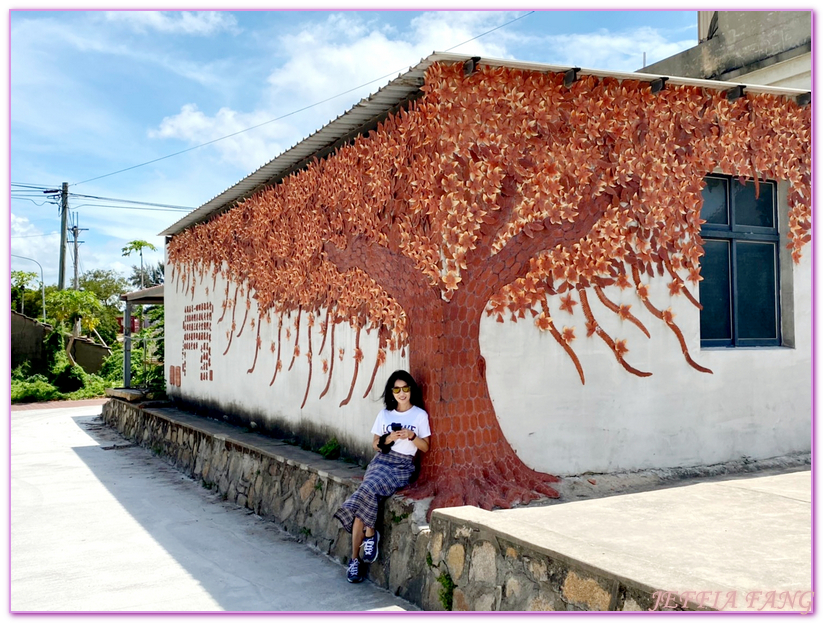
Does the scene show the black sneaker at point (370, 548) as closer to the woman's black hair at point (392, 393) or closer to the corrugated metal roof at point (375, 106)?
the woman's black hair at point (392, 393)

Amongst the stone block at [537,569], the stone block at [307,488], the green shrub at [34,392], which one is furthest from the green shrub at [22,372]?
A: the stone block at [537,569]

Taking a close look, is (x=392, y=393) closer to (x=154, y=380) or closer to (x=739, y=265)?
(x=739, y=265)

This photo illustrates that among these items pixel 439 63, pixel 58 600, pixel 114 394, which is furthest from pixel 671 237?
pixel 114 394

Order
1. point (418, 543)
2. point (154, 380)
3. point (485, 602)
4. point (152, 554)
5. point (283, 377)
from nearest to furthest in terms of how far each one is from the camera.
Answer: point (485, 602) → point (418, 543) → point (152, 554) → point (283, 377) → point (154, 380)

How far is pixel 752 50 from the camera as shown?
33.3ft

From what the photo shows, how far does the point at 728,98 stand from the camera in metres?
6.87

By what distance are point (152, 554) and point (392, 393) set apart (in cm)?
273

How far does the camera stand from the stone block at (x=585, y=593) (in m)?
3.73

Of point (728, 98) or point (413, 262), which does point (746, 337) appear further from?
point (413, 262)

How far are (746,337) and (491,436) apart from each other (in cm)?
305

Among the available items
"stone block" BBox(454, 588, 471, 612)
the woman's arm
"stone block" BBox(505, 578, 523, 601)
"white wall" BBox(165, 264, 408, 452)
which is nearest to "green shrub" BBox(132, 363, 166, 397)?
"white wall" BBox(165, 264, 408, 452)

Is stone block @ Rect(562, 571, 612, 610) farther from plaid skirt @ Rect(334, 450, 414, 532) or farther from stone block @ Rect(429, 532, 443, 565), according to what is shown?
plaid skirt @ Rect(334, 450, 414, 532)

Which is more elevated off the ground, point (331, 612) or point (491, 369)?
point (491, 369)

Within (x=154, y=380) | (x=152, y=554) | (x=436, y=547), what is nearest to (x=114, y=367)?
(x=154, y=380)
